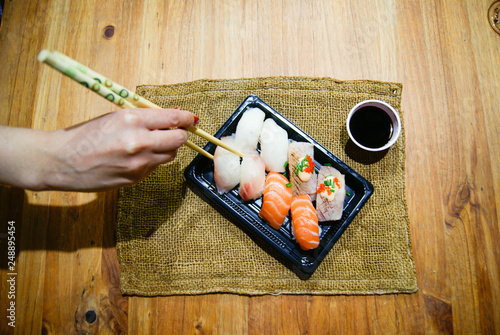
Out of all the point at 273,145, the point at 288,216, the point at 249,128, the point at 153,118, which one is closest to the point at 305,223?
the point at 288,216

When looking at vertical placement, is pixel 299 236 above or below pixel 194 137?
below

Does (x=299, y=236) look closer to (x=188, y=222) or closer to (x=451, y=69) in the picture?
(x=188, y=222)

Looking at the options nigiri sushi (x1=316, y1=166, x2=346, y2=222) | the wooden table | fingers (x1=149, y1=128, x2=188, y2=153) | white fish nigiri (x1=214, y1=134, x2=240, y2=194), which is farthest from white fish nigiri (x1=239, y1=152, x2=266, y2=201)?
the wooden table

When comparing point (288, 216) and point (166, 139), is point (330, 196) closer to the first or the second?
point (288, 216)

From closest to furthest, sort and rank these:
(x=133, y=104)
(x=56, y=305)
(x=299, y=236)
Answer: (x=133, y=104), (x=299, y=236), (x=56, y=305)

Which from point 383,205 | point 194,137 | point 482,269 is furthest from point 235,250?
point 482,269

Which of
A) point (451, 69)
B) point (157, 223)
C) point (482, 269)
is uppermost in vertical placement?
point (451, 69)

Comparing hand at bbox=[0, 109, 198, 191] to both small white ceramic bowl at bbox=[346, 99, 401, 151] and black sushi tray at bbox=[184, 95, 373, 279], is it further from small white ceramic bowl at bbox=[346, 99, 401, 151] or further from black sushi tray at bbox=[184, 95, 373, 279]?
small white ceramic bowl at bbox=[346, 99, 401, 151]

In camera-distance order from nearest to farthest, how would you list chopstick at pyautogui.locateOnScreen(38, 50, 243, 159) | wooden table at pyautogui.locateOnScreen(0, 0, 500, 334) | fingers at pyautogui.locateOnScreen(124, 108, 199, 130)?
chopstick at pyautogui.locateOnScreen(38, 50, 243, 159) → fingers at pyautogui.locateOnScreen(124, 108, 199, 130) → wooden table at pyautogui.locateOnScreen(0, 0, 500, 334)
